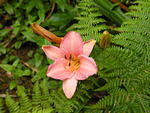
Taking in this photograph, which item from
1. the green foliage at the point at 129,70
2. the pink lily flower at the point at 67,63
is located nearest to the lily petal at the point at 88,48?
the pink lily flower at the point at 67,63

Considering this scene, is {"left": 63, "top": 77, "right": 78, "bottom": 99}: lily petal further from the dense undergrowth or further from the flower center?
the dense undergrowth

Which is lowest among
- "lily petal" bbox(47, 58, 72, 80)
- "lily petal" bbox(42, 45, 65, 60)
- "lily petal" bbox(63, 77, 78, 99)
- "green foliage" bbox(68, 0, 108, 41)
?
"lily petal" bbox(63, 77, 78, 99)

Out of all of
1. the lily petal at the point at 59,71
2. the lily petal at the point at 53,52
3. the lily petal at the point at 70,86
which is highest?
the lily petal at the point at 53,52

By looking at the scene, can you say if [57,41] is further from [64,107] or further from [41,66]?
[41,66]

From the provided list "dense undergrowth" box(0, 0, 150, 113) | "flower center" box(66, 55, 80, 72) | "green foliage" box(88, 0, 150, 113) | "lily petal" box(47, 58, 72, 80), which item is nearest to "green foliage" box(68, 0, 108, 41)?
"dense undergrowth" box(0, 0, 150, 113)

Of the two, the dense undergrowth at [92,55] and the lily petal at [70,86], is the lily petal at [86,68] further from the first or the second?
the dense undergrowth at [92,55]

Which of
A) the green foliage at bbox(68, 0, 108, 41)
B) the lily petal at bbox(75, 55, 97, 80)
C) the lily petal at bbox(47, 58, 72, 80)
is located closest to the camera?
the lily petal at bbox(75, 55, 97, 80)

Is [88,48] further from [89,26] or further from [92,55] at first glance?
[89,26]

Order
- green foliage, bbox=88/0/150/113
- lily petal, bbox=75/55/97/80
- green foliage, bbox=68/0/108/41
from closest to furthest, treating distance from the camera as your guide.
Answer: lily petal, bbox=75/55/97/80 < green foliage, bbox=88/0/150/113 < green foliage, bbox=68/0/108/41
